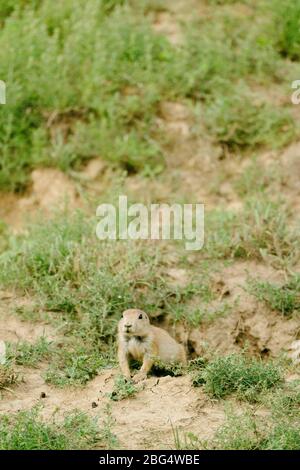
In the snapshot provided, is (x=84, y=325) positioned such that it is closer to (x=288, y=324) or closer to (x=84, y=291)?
(x=84, y=291)

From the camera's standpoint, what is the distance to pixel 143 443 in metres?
4.84

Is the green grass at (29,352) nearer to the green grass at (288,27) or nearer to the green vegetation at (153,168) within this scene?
the green vegetation at (153,168)

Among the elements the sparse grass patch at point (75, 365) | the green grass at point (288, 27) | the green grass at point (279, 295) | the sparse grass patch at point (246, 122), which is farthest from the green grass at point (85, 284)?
the green grass at point (288, 27)

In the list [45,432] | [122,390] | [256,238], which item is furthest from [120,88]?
[45,432]

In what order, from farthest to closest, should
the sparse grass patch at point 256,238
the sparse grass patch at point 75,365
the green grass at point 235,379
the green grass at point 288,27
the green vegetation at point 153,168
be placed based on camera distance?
the green grass at point 288,27, the sparse grass patch at point 256,238, the green vegetation at point 153,168, the sparse grass patch at point 75,365, the green grass at point 235,379

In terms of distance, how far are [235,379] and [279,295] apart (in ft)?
4.51

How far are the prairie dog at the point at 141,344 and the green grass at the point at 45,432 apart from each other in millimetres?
817

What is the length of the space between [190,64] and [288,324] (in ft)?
11.3

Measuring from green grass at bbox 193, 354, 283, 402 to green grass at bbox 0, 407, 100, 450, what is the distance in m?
0.83

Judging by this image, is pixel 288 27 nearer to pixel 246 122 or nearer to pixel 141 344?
pixel 246 122

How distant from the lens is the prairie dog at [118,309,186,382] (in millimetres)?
5812

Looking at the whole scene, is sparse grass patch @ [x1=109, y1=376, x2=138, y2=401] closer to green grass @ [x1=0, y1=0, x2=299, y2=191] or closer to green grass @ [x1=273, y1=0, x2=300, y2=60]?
green grass @ [x1=0, y1=0, x2=299, y2=191]

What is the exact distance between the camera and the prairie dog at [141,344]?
5.81 metres
